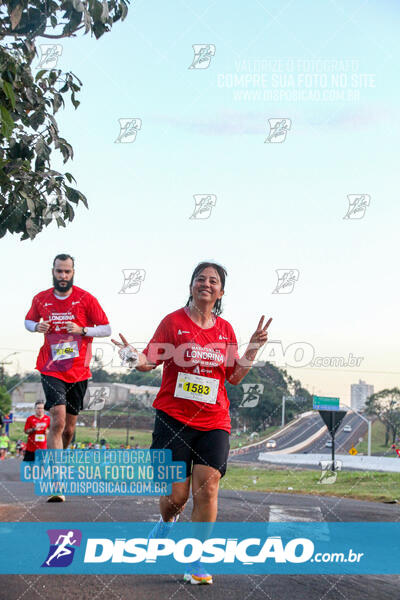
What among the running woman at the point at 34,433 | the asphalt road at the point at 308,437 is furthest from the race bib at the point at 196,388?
the asphalt road at the point at 308,437

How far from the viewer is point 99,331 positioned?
6910mm

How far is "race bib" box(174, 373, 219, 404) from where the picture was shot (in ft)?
14.7

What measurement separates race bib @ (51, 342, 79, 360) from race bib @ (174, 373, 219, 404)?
2582mm

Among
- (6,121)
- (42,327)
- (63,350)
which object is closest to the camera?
(6,121)

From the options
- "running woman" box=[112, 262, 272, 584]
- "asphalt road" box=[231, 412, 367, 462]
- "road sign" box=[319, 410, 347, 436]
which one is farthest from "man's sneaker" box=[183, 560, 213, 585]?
"asphalt road" box=[231, 412, 367, 462]

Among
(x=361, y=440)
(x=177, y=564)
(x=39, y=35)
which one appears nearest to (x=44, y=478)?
(x=177, y=564)

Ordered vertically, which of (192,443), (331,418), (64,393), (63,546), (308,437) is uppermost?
(64,393)

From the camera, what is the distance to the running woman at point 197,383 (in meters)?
4.36

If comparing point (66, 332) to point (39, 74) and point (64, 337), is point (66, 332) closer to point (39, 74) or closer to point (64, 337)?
point (64, 337)

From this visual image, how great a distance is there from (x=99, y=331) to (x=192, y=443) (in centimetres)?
273

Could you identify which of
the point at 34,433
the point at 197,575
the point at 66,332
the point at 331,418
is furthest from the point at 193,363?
the point at 34,433

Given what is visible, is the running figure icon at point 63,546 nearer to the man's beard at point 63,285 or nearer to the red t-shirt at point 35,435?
the man's beard at point 63,285

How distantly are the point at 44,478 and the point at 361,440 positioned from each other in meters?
80.9

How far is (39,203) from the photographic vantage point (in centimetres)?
546
